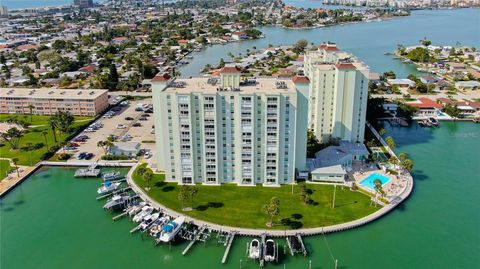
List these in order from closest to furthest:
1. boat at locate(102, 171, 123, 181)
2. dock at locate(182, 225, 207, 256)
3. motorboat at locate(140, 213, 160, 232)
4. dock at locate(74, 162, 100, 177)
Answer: dock at locate(182, 225, 207, 256) < motorboat at locate(140, 213, 160, 232) < boat at locate(102, 171, 123, 181) < dock at locate(74, 162, 100, 177)

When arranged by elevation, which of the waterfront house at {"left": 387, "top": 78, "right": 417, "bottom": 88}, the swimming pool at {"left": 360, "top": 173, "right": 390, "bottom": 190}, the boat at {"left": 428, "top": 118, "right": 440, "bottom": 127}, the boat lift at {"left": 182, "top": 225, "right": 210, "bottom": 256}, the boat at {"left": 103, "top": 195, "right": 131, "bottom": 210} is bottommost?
the boat lift at {"left": 182, "top": 225, "right": 210, "bottom": 256}

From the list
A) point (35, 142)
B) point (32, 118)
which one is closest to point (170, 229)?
point (35, 142)

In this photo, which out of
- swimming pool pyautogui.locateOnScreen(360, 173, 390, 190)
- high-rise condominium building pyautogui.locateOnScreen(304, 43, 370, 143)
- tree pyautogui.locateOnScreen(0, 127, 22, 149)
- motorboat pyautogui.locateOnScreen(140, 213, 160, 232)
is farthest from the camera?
tree pyautogui.locateOnScreen(0, 127, 22, 149)

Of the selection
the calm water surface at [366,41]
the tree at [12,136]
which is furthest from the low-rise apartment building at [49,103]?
the calm water surface at [366,41]

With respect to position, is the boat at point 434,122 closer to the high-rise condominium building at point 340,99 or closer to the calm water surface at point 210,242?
the high-rise condominium building at point 340,99

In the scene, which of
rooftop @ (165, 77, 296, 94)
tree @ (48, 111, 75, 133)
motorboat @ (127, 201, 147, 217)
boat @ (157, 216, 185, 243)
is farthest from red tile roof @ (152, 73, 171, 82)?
tree @ (48, 111, 75, 133)

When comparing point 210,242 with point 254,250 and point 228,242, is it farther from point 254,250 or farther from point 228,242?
point 254,250

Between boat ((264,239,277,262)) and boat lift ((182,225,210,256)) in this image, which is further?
boat lift ((182,225,210,256))

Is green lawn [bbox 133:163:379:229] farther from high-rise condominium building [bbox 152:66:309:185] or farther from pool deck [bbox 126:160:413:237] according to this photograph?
high-rise condominium building [bbox 152:66:309:185]

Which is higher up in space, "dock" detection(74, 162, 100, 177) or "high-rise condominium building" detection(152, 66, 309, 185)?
"high-rise condominium building" detection(152, 66, 309, 185)
